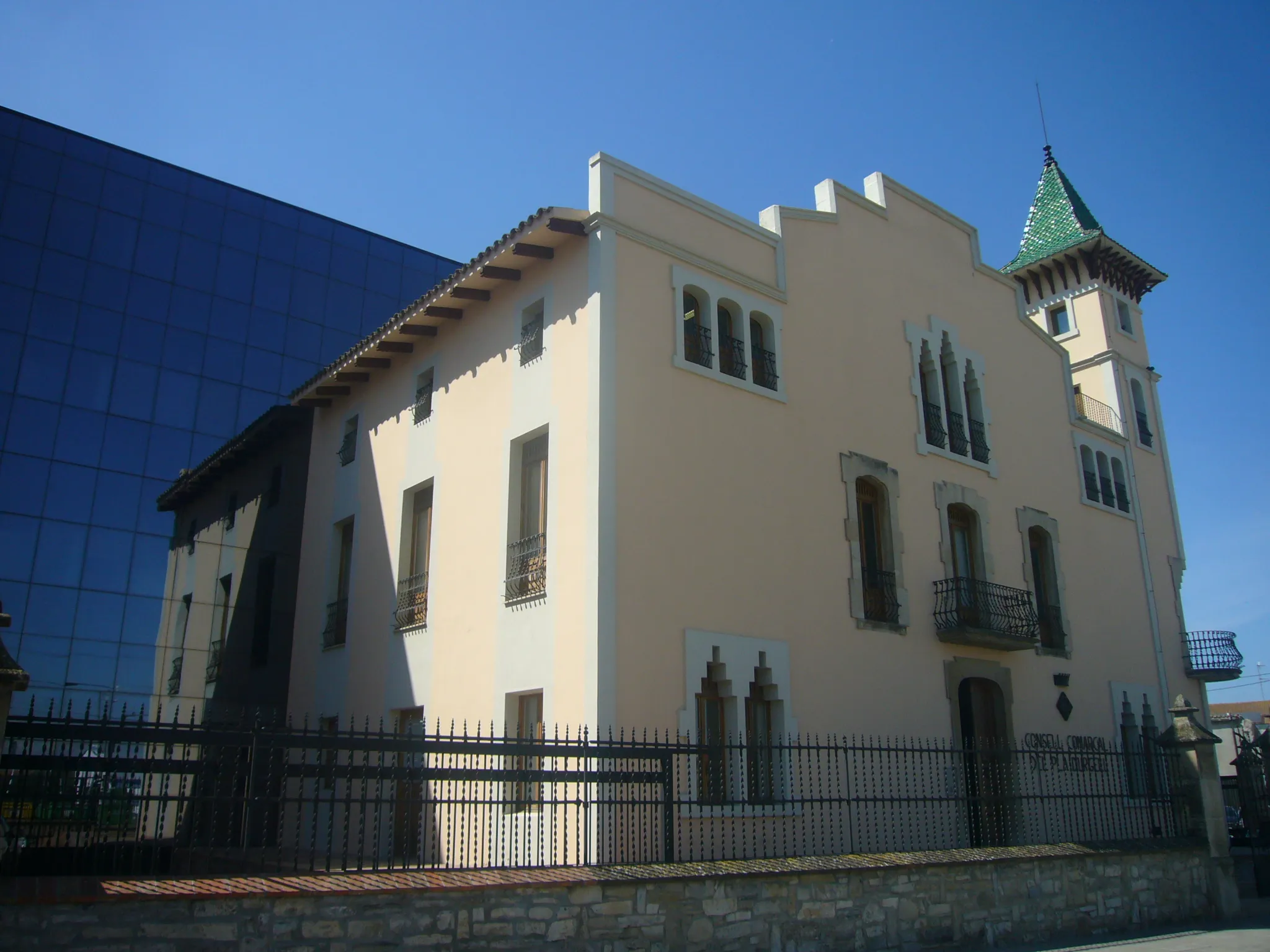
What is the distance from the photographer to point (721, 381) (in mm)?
14578

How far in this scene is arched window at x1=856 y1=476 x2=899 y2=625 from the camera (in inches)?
630

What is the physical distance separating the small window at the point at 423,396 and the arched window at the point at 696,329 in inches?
194

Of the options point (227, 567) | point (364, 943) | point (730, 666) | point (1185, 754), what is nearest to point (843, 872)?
point (730, 666)

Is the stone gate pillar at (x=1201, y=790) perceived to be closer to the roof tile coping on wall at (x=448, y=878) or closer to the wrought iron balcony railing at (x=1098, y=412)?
the roof tile coping on wall at (x=448, y=878)

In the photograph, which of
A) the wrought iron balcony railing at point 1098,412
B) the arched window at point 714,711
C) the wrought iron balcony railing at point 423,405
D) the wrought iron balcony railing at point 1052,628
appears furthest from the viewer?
the wrought iron balcony railing at point 1098,412

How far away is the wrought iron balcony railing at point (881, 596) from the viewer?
1595 cm

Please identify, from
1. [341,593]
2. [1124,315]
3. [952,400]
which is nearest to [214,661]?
[341,593]

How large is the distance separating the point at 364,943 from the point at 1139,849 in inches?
425

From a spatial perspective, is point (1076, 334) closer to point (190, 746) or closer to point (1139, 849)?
point (1139, 849)

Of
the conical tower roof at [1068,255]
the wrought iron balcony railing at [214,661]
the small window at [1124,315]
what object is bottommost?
the wrought iron balcony railing at [214,661]

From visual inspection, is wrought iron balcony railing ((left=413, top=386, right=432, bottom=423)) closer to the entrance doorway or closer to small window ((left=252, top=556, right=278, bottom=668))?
small window ((left=252, top=556, right=278, bottom=668))

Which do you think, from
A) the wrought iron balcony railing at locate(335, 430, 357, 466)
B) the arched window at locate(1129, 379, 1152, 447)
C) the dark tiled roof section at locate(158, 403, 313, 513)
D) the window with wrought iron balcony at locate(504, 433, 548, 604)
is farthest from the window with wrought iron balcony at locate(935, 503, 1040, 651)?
the dark tiled roof section at locate(158, 403, 313, 513)

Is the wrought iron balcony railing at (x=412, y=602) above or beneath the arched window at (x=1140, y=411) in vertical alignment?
beneath

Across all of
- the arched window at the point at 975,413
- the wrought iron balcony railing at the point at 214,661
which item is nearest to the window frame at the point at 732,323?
the arched window at the point at 975,413
